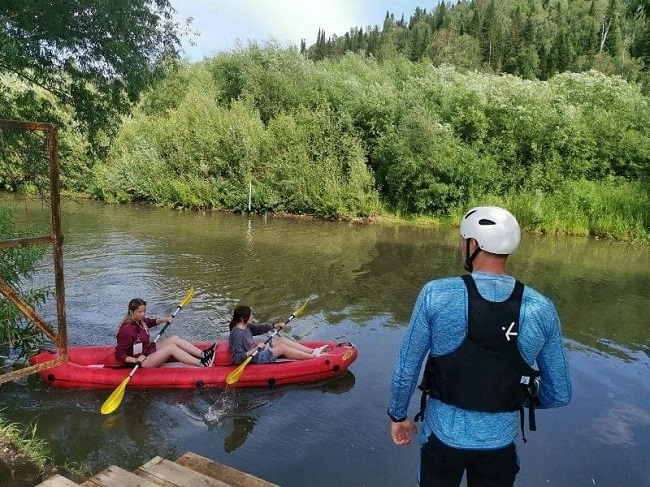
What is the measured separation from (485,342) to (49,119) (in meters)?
6.85

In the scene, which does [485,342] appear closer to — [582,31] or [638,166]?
[638,166]

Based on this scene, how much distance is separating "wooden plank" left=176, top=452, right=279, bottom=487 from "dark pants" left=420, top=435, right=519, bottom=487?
3.96 ft

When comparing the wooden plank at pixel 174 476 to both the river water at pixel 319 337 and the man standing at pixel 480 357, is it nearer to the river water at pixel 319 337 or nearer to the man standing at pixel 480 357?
the man standing at pixel 480 357

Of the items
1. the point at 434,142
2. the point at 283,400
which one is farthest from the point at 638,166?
the point at 283,400

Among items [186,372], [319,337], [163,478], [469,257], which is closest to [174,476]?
[163,478]

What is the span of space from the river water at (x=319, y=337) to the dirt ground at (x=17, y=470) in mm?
1475

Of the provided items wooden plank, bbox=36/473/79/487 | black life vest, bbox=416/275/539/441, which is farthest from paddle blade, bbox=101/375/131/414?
black life vest, bbox=416/275/539/441

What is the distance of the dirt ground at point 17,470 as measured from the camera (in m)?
2.77

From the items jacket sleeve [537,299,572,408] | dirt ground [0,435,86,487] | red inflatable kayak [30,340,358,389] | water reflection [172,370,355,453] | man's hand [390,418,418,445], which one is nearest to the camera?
jacket sleeve [537,299,572,408]

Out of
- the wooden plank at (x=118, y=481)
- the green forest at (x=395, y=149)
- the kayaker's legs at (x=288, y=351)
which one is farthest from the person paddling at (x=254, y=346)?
the green forest at (x=395, y=149)

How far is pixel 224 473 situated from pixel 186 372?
2.72 meters

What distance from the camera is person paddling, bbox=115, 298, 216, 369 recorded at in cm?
552

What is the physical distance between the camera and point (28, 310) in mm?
3039

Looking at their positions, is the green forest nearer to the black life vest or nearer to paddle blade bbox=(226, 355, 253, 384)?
paddle blade bbox=(226, 355, 253, 384)
